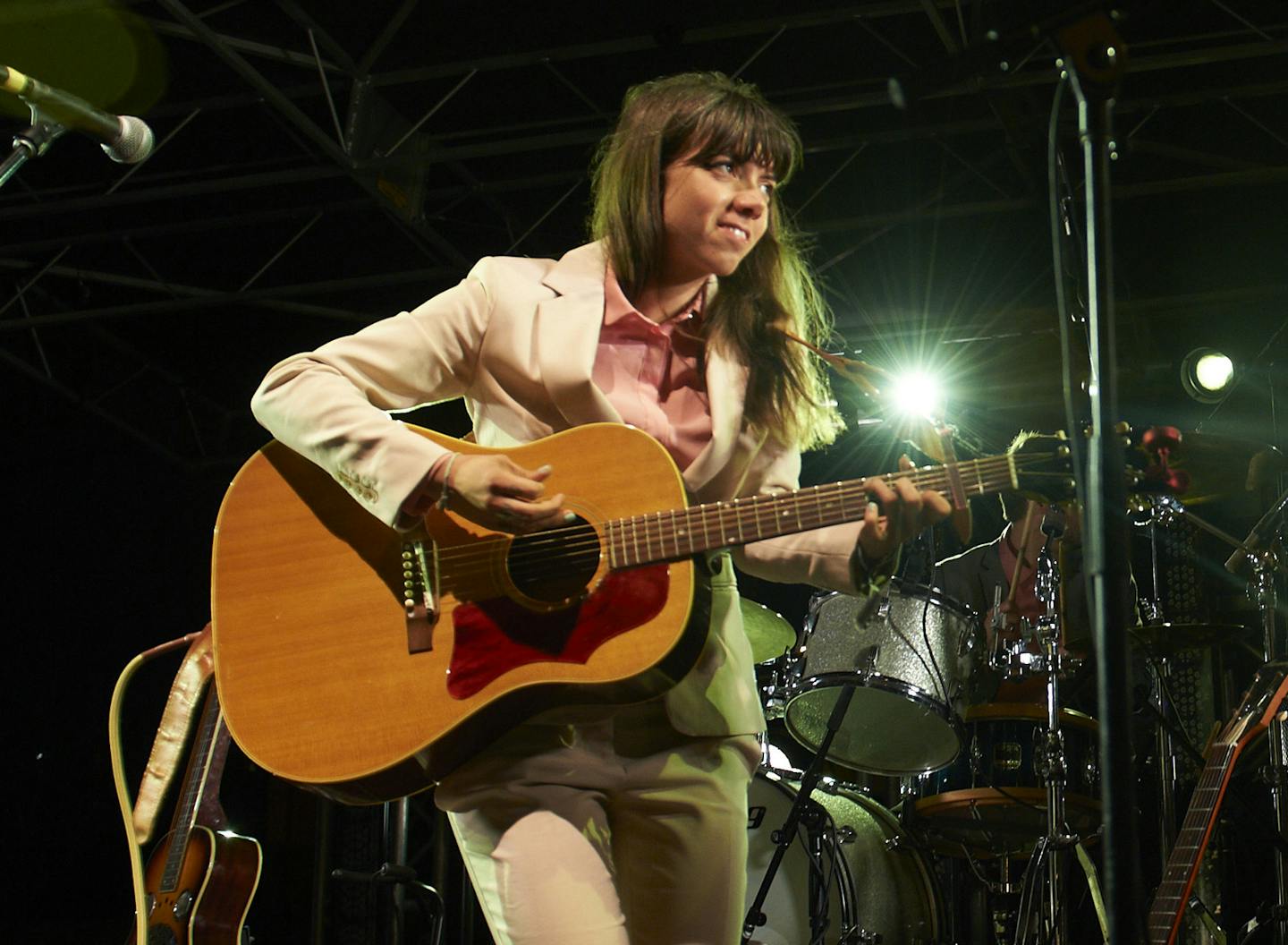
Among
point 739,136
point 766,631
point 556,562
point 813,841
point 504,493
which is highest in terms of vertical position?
point 739,136

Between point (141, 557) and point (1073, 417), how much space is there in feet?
34.0

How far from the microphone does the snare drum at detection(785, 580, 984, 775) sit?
133 inches

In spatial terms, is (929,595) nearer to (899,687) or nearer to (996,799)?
(899,687)

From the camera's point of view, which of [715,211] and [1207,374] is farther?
[1207,374]

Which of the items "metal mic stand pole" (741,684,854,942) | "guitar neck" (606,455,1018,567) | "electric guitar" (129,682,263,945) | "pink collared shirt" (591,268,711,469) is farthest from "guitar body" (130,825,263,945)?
"guitar neck" (606,455,1018,567)

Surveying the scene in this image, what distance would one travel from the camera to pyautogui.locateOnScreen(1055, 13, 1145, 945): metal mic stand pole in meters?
1.85

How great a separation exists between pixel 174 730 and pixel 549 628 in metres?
2.67

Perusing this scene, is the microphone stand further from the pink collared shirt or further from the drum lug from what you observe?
the drum lug

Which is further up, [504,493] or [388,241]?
[388,241]

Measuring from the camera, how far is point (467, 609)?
8.61 feet

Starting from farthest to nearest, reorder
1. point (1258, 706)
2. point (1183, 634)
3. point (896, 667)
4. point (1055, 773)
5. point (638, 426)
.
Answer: point (896, 667), point (1183, 634), point (1055, 773), point (1258, 706), point (638, 426)

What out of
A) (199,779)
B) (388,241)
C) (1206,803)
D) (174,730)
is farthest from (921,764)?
(388,241)

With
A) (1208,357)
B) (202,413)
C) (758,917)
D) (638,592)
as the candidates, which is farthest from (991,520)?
(638,592)

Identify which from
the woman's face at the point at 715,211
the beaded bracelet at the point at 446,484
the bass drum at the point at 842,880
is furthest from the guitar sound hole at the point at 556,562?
the bass drum at the point at 842,880
